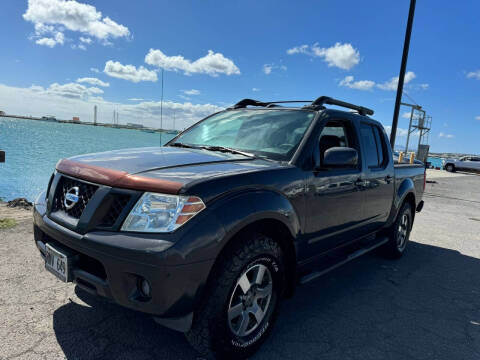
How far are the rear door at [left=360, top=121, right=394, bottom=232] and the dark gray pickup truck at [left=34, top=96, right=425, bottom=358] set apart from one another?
0.75 feet

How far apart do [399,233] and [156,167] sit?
4.02 metres

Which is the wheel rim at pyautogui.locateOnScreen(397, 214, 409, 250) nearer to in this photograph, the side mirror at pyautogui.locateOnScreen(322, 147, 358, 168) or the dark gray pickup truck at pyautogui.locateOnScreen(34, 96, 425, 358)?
the dark gray pickup truck at pyautogui.locateOnScreen(34, 96, 425, 358)

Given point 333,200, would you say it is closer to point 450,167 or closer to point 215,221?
point 215,221

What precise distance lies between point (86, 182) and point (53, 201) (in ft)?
1.48

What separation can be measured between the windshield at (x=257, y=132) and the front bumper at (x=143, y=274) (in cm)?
136

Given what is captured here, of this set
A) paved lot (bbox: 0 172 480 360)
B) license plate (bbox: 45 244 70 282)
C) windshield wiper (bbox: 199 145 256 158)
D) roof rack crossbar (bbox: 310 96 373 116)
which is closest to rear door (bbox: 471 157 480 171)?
paved lot (bbox: 0 172 480 360)

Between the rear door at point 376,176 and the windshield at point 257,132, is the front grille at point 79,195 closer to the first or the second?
the windshield at point 257,132

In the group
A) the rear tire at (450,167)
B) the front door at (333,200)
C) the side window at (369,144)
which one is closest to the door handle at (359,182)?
the front door at (333,200)

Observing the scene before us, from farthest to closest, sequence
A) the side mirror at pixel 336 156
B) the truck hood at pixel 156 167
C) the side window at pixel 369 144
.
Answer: the side window at pixel 369 144 < the side mirror at pixel 336 156 < the truck hood at pixel 156 167

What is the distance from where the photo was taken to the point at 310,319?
3057 mm

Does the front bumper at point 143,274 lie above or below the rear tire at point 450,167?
above

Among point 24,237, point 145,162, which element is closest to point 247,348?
point 145,162

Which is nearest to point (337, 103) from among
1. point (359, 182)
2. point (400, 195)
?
point (359, 182)

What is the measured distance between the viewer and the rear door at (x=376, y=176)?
3.79m
